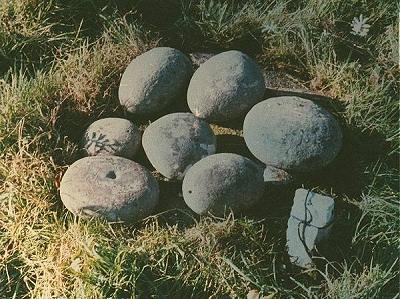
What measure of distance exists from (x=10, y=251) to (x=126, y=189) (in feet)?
1.77

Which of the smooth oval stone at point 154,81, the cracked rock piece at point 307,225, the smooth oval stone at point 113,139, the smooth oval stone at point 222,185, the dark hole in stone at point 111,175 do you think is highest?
the smooth oval stone at point 154,81

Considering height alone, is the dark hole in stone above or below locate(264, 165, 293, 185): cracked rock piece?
above

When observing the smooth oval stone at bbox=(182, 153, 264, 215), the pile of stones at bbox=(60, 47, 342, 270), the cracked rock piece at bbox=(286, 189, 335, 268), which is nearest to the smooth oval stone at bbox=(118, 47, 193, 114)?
the pile of stones at bbox=(60, 47, 342, 270)

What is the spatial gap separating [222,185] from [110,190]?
0.46 m

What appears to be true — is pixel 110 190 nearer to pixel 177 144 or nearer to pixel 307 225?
pixel 177 144

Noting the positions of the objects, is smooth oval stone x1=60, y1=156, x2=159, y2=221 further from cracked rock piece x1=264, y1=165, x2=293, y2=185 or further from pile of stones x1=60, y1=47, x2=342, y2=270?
cracked rock piece x1=264, y1=165, x2=293, y2=185

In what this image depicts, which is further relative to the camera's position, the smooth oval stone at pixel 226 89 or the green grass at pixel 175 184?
the smooth oval stone at pixel 226 89

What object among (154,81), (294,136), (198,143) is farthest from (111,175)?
(294,136)

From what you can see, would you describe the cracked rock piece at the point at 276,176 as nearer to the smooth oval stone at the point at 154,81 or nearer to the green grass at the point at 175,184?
the green grass at the point at 175,184

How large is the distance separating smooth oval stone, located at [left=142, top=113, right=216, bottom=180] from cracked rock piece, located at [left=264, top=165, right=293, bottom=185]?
0.82 ft

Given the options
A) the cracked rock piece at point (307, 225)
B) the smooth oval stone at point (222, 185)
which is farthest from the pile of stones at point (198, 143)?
the cracked rock piece at point (307, 225)

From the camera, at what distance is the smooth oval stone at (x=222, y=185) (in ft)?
7.98

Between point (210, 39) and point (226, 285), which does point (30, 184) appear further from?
point (210, 39)

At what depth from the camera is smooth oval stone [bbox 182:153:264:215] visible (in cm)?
243
